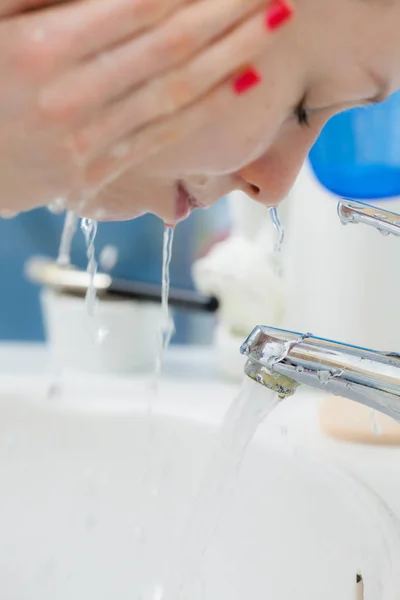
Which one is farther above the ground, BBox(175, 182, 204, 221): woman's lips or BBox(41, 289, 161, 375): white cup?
BBox(41, 289, 161, 375): white cup

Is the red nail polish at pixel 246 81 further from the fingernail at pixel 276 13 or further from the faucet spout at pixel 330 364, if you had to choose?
the faucet spout at pixel 330 364

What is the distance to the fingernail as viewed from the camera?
26 centimetres

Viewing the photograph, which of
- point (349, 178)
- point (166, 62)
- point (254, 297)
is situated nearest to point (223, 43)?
point (166, 62)

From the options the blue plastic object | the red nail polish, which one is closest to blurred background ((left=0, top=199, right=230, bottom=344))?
the blue plastic object

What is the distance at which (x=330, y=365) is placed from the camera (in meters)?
0.35

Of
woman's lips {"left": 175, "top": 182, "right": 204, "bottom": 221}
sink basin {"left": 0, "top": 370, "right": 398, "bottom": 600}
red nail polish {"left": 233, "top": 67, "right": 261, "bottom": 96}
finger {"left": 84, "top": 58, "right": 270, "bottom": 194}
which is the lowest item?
sink basin {"left": 0, "top": 370, "right": 398, "bottom": 600}

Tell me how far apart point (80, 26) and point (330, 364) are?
0.20 metres

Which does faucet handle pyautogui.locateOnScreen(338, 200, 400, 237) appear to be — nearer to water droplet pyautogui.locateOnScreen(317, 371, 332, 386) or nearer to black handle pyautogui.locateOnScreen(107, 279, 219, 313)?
water droplet pyautogui.locateOnScreen(317, 371, 332, 386)

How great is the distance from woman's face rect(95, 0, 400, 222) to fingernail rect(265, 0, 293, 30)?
0.04ft

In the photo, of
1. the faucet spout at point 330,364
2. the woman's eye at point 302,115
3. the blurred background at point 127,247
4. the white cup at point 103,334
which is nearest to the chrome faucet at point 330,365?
the faucet spout at point 330,364

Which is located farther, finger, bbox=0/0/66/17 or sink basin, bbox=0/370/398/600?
sink basin, bbox=0/370/398/600

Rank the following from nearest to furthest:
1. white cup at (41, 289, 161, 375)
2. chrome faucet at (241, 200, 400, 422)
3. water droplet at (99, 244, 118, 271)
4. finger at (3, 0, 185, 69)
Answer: finger at (3, 0, 185, 69), chrome faucet at (241, 200, 400, 422), white cup at (41, 289, 161, 375), water droplet at (99, 244, 118, 271)

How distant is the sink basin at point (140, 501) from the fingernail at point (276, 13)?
1.14 ft

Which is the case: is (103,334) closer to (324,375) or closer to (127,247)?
(127,247)
